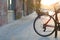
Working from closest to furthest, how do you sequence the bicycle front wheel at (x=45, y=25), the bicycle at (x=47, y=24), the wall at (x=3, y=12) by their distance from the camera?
the bicycle at (x=47, y=24) < the bicycle front wheel at (x=45, y=25) < the wall at (x=3, y=12)

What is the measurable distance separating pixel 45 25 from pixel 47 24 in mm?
102

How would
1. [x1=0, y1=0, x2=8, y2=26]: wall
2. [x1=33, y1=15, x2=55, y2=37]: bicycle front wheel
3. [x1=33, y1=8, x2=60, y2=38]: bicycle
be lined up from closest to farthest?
[x1=33, y1=8, x2=60, y2=38]: bicycle
[x1=33, y1=15, x2=55, y2=37]: bicycle front wheel
[x1=0, y1=0, x2=8, y2=26]: wall

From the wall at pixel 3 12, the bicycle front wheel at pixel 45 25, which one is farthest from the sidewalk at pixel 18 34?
the wall at pixel 3 12

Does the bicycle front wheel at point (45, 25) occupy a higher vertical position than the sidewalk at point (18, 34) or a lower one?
higher

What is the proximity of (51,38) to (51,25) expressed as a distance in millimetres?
608

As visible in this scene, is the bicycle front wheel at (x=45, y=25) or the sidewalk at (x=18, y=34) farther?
the bicycle front wheel at (x=45, y=25)

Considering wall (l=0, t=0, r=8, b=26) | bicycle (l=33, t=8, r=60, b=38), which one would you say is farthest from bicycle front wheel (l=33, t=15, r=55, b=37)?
wall (l=0, t=0, r=8, b=26)

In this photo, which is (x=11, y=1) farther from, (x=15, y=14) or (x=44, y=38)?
(x=44, y=38)

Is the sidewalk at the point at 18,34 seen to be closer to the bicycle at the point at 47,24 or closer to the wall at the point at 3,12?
the bicycle at the point at 47,24

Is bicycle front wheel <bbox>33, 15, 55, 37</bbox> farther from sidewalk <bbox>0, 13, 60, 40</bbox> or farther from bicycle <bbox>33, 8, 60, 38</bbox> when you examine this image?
sidewalk <bbox>0, 13, 60, 40</bbox>

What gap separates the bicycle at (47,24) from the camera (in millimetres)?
8172

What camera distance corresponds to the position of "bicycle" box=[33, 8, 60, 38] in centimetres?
817

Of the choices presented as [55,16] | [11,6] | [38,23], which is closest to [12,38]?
[38,23]

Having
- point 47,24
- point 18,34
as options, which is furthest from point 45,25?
point 18,34
